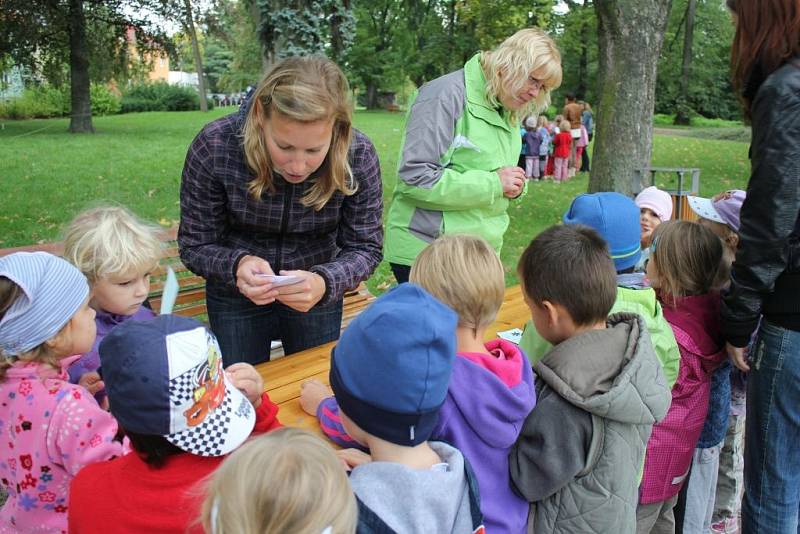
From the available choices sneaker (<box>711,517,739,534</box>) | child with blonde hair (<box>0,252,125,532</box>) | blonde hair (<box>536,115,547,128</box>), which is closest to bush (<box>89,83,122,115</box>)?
blonde hair (<box>536,115,547,128</box>)

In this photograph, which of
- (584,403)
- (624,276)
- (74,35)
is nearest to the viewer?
(584,403)

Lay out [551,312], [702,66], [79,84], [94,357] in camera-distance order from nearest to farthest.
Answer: [551,312] < [94,357] < [79,84] < [702,66]

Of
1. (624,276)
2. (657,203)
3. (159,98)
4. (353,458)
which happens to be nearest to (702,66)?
(159,98)

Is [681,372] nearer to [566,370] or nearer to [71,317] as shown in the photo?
[566,370]

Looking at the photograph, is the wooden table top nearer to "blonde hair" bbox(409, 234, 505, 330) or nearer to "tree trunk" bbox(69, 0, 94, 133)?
"blonde hair" bbox(409, 234, 505, 330)

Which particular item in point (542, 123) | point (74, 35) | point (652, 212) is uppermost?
point (74, 35)

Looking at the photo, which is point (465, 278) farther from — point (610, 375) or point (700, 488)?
point (700, 488)

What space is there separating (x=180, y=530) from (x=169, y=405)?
256 mm

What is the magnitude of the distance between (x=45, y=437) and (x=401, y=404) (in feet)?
2.98

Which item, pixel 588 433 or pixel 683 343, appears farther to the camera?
pixel 683 343

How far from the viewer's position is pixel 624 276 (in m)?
2.42

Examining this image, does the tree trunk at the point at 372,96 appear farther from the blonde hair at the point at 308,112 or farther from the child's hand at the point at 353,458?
the child's hand at the point at 353,458

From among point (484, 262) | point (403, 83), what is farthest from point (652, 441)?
point (403, 83)

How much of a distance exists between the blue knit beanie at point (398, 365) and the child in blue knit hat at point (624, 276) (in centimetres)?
87
